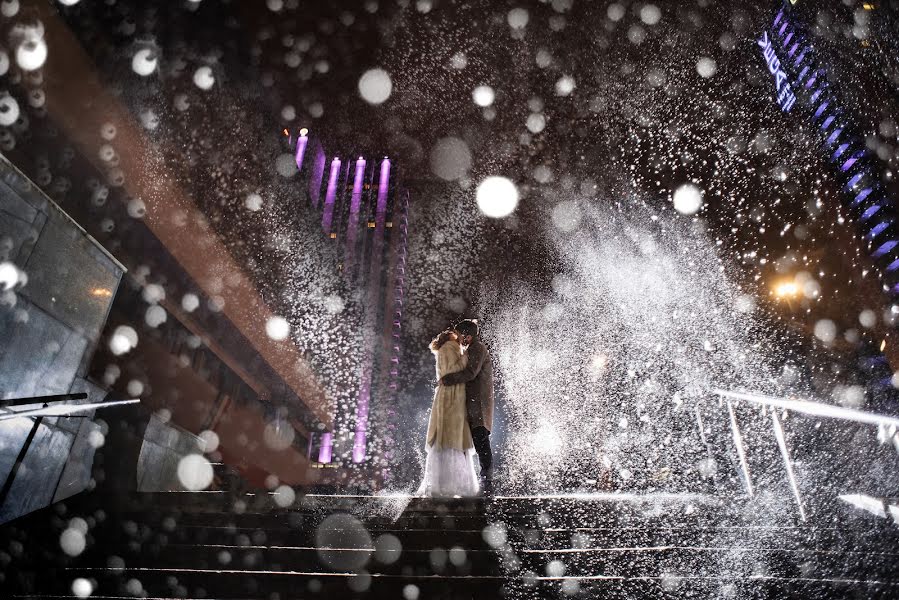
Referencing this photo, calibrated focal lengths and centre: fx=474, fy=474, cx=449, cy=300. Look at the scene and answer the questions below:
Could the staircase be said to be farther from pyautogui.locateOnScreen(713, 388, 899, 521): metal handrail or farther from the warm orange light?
the warm orange light

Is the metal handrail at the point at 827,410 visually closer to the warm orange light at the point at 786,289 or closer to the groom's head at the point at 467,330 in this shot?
the groom's head at the point at 467,330

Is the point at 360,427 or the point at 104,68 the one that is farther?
the point at 360,427

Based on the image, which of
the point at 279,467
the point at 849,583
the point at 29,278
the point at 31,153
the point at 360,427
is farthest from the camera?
the point at 360,427

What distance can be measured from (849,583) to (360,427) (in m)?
39.9

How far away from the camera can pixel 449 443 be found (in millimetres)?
5297

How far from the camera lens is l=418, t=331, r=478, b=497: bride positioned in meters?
5.17

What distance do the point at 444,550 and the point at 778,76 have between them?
14.3 meters

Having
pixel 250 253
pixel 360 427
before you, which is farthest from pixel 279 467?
pixel 360 427

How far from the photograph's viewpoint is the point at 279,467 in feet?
54.8

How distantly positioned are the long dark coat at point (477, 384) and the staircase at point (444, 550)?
4.88 feet

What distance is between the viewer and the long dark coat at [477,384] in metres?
5.41

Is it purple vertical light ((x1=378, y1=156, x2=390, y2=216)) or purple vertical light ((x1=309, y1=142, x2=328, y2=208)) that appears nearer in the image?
purple vertical light ((x1=309, y1=142, x2=328, y2=208))

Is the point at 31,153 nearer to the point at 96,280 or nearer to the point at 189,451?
the point at 96,280

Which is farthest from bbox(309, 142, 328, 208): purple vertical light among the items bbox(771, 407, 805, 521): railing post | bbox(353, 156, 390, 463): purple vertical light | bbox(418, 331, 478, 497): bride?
bbox(353, 156, 390, 463): purple vertical light
